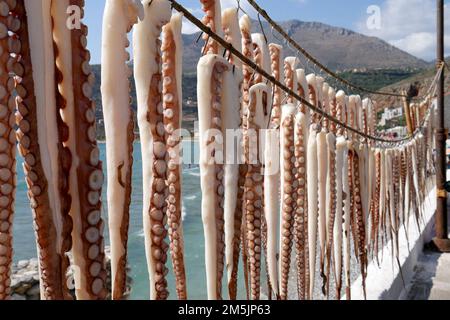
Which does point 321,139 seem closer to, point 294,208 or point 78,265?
point 294,208

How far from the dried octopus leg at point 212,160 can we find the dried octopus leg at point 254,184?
21 centimetres

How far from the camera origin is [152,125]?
1.01 metres

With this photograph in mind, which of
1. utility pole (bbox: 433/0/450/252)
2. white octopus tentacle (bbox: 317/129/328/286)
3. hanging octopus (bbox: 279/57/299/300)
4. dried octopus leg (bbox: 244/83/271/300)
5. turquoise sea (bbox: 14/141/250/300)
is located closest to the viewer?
dried octopus leg (bbox: 244/83/271/300)

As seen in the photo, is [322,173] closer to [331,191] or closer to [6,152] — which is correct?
[331,191]

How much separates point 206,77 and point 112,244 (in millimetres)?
501

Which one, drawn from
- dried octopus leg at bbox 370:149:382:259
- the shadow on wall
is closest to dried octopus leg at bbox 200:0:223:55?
dried octopus leg at bbox 370:149:382:259

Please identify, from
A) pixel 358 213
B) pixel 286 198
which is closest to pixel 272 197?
pixel 286 198

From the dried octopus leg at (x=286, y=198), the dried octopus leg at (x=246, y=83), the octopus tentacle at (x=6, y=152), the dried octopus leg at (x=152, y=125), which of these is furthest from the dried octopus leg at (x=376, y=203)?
the octopus tentacle at (x=6, y=152)

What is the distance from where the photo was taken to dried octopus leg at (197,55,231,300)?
1177mm

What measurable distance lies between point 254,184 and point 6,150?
32.2 inches

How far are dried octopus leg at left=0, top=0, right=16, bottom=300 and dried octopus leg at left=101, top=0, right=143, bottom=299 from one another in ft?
0.61

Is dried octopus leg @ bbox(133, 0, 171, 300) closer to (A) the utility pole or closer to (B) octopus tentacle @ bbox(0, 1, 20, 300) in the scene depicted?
(B) octopus tentacle @ bbox(0, 1, 20, 300)
